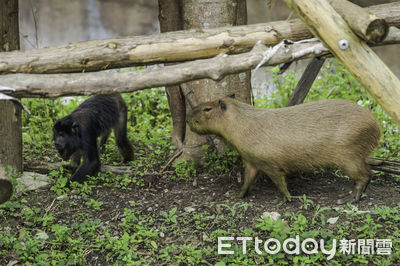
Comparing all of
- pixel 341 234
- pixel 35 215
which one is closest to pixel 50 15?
pixel 35 215

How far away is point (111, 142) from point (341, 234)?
14.1 feet

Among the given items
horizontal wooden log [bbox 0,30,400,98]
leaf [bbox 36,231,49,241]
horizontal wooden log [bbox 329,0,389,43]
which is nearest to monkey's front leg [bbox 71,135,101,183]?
leaf [bbox 36,231,49,241]

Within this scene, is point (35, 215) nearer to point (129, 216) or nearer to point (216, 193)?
point (129, 216)

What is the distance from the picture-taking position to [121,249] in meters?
4.34

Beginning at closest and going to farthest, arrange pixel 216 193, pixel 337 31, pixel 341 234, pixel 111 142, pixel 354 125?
pixel 337 31 → pixel 341 234 → pixel 354 125 → pixel 216 193 → pixel 111 142

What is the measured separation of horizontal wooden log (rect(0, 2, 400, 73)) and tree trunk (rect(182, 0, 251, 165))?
96 cm

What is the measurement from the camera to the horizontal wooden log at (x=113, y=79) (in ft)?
12.7

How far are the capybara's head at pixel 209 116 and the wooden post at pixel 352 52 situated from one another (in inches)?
55.1

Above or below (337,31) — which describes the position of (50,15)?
above

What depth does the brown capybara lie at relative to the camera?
15.7ft

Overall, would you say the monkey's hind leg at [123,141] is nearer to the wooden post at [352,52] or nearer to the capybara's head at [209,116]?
the capybara's head at [209,116]

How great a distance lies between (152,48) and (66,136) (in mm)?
2069

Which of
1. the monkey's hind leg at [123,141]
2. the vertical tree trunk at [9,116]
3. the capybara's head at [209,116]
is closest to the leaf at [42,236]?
the vertical tree trunk at [9,116]

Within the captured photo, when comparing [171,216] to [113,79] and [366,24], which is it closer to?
[113,79]
